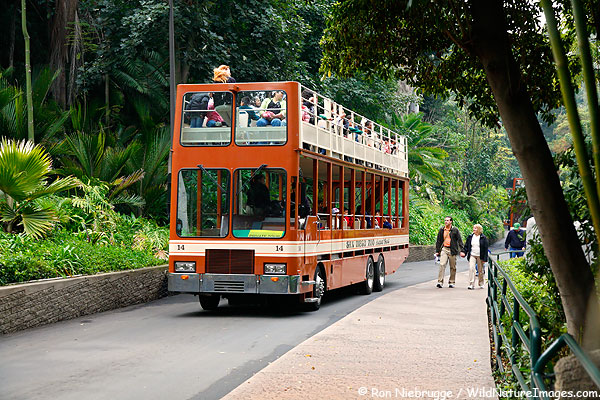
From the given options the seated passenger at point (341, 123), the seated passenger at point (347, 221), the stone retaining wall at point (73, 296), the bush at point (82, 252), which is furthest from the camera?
the seated passenger at point (347, 221)

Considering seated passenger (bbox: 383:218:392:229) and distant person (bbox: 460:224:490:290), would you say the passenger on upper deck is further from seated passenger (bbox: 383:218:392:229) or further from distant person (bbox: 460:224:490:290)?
distant person (bbox: 460:224:490:290)

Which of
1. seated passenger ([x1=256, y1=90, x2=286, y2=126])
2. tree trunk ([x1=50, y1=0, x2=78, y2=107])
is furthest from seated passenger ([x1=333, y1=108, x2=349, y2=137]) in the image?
tree trunk ([x1=50, y1=0, x2=78, y2=107])

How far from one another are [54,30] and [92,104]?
117 inches

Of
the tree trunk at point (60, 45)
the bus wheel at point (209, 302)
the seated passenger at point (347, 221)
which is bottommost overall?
the bus wheel at point (209, 302)

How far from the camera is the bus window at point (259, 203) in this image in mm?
13562

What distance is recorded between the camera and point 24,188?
13680 millimetres

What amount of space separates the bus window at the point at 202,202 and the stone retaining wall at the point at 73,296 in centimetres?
181

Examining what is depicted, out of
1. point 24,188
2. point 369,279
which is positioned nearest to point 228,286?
point 24,188

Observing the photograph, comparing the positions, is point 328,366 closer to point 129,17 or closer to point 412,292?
point 412,292

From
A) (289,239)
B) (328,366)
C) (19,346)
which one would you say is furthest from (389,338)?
(19,346)

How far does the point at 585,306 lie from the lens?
4.98 metres

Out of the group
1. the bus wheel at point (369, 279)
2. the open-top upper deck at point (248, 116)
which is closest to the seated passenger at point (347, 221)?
the bus wheel at point (369, 279)

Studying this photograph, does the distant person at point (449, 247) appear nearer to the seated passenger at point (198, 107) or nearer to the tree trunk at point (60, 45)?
the seated passenger at point (198, 107)

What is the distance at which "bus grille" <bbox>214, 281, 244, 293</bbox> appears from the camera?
13.4 meters
